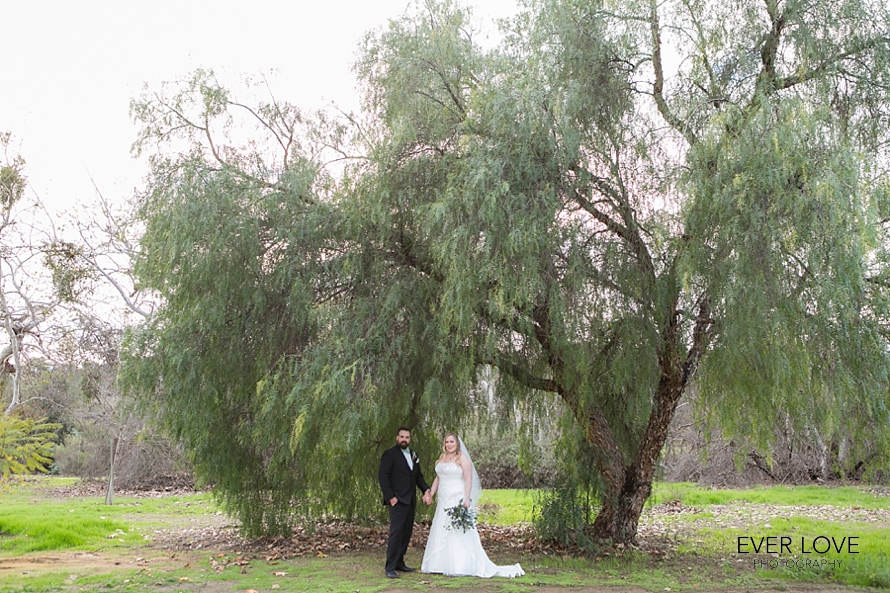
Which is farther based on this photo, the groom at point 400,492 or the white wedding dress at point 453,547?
the groom at point 400,492

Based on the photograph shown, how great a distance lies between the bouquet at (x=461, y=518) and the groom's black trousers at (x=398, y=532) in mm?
511

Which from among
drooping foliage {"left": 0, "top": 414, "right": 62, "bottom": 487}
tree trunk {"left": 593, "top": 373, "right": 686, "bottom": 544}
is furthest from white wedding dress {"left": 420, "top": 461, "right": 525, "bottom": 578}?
drooping foliage {"left": 0, "top": 414, "right": 62, "bottom": 487}

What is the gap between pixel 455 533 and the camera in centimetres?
888

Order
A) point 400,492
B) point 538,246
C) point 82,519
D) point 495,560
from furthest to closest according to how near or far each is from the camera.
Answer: point 82,519 < point 495,560 < point 400,492 < point 538,246

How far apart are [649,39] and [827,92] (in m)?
2.14

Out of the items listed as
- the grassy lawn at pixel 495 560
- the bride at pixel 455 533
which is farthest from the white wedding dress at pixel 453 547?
the grassy lawn at pixel 495 560

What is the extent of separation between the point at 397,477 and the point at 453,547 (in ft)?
3.52

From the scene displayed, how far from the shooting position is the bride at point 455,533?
343 inches

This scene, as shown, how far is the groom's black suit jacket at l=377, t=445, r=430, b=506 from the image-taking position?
29.5 feet

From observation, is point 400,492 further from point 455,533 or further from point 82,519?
point 82,519

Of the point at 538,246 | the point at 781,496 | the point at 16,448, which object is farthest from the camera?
the point at 781,496

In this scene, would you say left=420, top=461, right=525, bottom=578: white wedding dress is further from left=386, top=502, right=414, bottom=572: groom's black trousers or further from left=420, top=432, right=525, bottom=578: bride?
left=386, top=502, right=414, bottom=572: groom's black trousers

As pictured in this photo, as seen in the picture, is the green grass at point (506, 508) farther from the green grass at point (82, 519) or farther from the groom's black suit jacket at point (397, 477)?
the green grass at point (82, 519)

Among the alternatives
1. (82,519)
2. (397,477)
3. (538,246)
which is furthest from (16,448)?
(538,246)
